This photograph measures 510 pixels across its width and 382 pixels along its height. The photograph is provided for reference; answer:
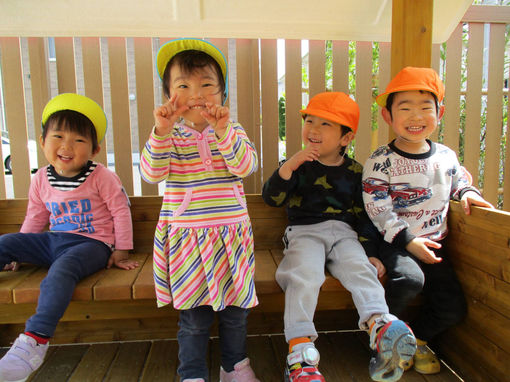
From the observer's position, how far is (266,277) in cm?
193

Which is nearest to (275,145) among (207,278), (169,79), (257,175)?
(257,175)

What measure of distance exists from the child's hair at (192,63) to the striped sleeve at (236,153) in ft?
0.98

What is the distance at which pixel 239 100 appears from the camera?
9.16ft

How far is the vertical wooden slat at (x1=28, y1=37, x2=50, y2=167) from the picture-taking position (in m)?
2.59

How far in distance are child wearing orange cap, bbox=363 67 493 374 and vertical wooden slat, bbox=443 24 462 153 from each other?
857 millimetres

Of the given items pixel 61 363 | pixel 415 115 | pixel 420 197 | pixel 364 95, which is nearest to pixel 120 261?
pixel 61 363

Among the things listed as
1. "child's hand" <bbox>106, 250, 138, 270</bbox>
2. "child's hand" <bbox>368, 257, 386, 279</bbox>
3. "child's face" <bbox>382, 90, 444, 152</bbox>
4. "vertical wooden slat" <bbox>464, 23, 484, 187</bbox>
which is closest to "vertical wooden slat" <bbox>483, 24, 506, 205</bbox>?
"vertical wooden slat" <bbox>464, 23, 484, 187</bbox>

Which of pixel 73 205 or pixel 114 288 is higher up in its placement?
pixel 73 205

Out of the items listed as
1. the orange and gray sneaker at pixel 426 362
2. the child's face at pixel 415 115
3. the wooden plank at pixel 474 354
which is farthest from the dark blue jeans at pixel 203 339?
the child's face at pixel 415 115

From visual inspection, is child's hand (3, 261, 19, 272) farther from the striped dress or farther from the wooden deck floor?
the striped dress

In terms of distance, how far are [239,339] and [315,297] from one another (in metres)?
0.40

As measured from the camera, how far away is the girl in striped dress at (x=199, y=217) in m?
1.69

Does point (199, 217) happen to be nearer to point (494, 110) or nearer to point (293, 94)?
point (293, 94)

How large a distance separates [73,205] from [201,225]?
0.88m
